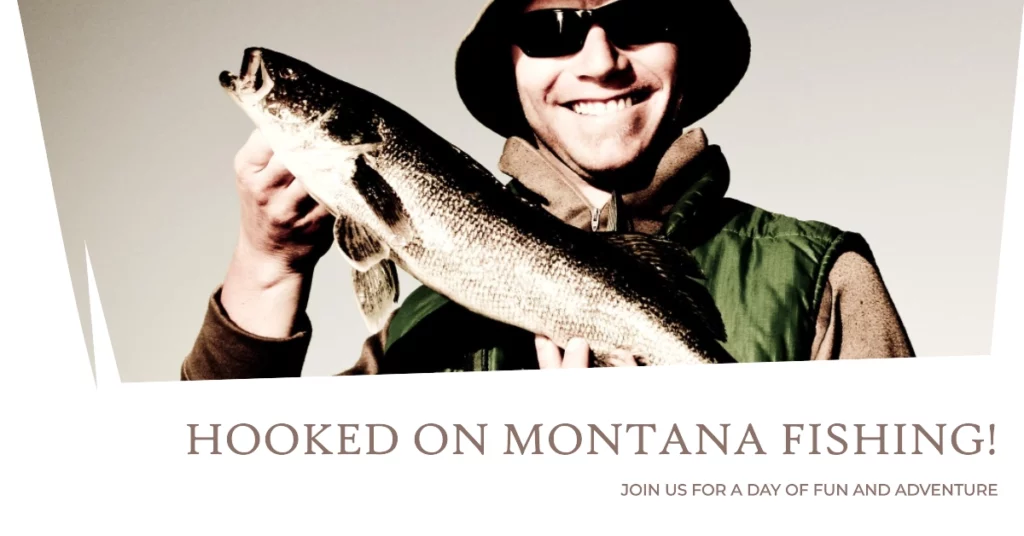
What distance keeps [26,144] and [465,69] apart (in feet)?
3.80

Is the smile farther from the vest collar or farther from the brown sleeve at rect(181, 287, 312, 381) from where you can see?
the brown sleeve at rect(181, 287, 312, 381)

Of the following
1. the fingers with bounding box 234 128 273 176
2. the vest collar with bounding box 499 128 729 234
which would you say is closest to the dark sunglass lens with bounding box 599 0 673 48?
the vest collar with bounding box 499 128 729 234

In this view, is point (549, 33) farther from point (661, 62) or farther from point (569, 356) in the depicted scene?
point (569, 356)

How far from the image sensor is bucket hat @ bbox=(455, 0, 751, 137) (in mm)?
2359

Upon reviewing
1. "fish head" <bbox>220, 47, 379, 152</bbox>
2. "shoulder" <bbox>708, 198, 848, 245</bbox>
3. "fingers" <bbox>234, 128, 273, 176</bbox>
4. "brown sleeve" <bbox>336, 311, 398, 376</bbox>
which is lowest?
"brown sleeve" <bbox>336, 311, 398, 376</bbox>

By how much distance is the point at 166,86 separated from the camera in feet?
8.55

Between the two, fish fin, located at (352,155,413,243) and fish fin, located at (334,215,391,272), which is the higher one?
fish fin, located at (352,155,413,243)

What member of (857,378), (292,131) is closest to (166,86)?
(292,131)

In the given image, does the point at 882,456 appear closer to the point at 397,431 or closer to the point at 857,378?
the point at 857,378

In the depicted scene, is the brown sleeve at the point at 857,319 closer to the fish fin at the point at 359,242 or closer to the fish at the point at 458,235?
the fish at the point at 458,235

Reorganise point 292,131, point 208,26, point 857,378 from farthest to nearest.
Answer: point 208,26
point 857,378
point 292,131

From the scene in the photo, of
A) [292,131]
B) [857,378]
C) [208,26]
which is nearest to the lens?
[292,131]

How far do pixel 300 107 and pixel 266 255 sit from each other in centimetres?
47


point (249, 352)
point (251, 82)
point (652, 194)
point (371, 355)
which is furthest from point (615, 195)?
point (249, 352)
